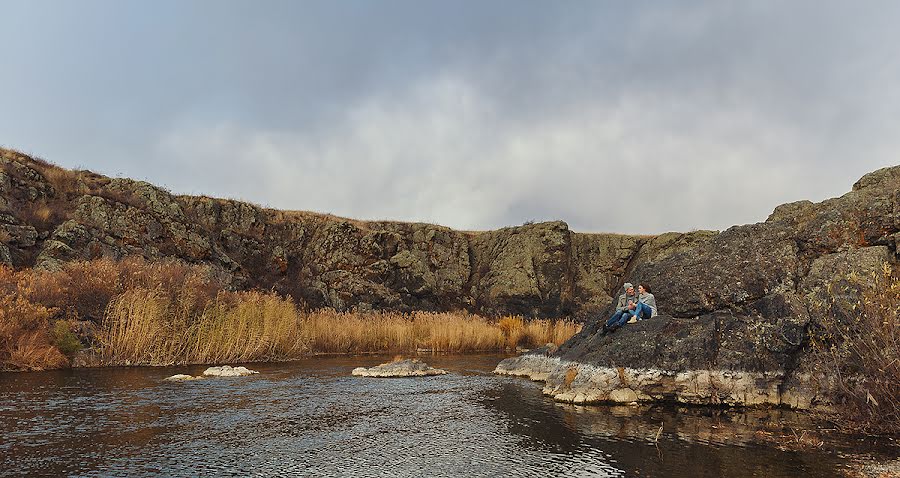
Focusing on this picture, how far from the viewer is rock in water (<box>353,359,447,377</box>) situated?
17094mm

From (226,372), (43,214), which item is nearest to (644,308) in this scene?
(226,372)

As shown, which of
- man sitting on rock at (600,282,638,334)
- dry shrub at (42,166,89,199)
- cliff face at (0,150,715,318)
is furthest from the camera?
dry shrub at (42,166,89,199)

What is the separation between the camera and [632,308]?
13805 millimetres

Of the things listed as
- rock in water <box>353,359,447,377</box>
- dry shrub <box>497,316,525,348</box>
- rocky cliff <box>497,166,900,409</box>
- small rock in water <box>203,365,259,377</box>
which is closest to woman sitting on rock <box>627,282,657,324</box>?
rocky cliff <box>497,166,900,409</box>

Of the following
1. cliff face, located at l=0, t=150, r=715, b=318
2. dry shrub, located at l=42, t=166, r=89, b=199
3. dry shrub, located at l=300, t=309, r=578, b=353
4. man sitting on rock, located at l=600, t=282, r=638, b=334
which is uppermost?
dry shrub, located at l=42, t=166, r=89, b=199

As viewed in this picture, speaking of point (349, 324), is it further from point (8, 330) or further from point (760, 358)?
point (760, 358)

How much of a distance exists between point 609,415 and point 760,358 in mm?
3519

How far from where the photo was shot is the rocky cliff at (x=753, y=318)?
1108 cm

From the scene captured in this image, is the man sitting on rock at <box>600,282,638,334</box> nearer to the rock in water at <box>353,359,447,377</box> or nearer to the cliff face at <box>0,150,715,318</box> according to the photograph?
the rock in water at <box>353,359,447,377</box>

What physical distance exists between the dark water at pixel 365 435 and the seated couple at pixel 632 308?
2.55 meters

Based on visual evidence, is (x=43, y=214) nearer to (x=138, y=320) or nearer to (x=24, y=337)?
(x=138, y=320)

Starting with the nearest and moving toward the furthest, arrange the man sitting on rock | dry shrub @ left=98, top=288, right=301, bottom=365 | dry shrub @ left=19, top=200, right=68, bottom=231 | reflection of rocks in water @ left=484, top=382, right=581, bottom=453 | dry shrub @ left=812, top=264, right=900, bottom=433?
dry shrub @ left=812, top=264, right=900, bottom=433 < reflection of rocks in water @ left=484, top=382, right=581, bottom=453 < the man sitting on rock < dry shrub @ left=98, top=288, right=301, bottom=365 < dry shrub @ left=19, top=200, right=68, bottom=231

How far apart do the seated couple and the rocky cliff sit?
1.26 ft

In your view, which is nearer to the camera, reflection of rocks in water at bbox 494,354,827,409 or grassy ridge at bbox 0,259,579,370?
reflection of rocks in water at bbox 494,354,827,409
